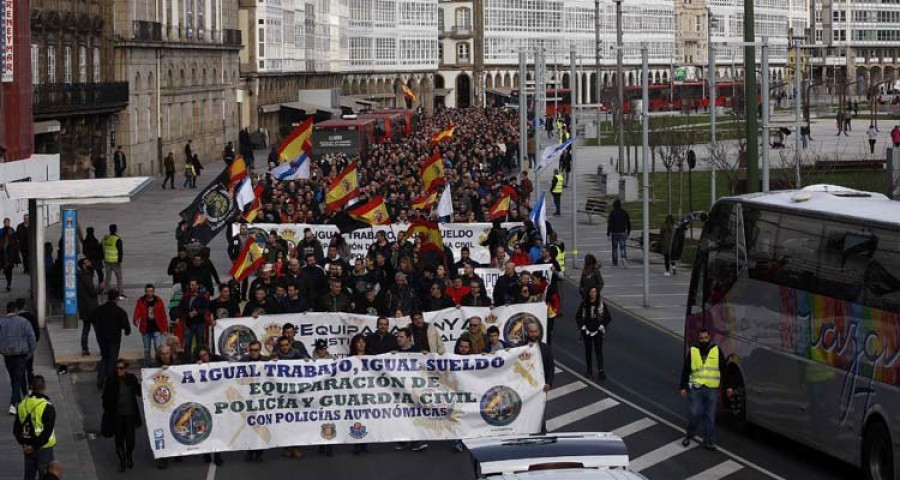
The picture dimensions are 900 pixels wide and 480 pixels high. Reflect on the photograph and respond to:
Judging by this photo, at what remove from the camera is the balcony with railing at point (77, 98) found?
2569 inches

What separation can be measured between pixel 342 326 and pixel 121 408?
16.1 ft

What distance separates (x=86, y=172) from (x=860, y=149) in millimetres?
40810

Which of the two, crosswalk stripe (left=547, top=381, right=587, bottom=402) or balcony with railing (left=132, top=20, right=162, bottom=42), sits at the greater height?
balcony with railing (left=132, top=20, right=162, bottom=42)

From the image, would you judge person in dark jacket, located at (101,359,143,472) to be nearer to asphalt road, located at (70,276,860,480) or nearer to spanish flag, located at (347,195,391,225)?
asphalt road, located at (70,276,860,480)

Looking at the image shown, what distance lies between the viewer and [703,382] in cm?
2362

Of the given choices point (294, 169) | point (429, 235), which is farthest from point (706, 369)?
point (294, 169)

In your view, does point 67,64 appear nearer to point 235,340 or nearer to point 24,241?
point 24,241

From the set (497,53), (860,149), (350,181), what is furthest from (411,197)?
(497,53)

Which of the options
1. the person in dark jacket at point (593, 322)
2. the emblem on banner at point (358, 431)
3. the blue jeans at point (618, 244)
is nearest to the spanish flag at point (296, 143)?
the blue jeans at point (618, 244)

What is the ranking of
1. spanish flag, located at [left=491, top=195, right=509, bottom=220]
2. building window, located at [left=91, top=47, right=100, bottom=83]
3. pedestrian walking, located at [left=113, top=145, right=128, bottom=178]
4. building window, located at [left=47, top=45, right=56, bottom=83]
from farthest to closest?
building window, located at [left=91, top=47, right=100, bottom=83], pedestrian walking, located at [left=113, top=145, right=128, bottom=178], building window, located at [left=47, top=45, right=56, bottom=83], spanish flag, located at [left=491, top=195, right=509, bottom=220]

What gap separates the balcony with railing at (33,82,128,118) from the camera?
65.2 meters

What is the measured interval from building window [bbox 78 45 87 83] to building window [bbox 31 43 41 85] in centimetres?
646

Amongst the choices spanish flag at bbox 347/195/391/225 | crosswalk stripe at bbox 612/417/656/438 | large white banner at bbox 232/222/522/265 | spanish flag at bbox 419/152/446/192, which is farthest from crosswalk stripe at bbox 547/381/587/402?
spanish flag at bbox 419/152/446/192

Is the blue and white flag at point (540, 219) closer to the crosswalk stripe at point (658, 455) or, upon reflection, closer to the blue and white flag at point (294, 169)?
the blue and white flag at point (294, 169)
